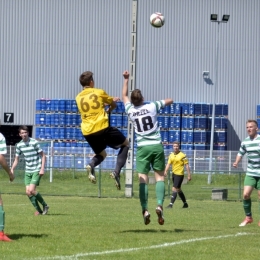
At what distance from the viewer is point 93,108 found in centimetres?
1269

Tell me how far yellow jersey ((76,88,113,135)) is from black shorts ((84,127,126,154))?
0.31ft

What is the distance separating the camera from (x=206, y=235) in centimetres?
1265

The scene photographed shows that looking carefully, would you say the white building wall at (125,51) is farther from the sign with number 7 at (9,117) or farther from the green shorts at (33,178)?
the green shorts at (33,178)

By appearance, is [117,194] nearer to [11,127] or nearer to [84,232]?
[84,232]

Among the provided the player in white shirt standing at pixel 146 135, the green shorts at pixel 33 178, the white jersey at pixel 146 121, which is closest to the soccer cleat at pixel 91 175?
the player in white shirt standing at pixel 146 135

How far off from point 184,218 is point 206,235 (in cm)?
450

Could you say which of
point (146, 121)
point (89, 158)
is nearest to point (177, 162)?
point (146, 121)

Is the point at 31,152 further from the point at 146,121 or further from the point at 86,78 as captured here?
the point at 146,121

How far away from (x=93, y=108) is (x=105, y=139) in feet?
1.94

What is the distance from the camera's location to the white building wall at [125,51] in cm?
4738

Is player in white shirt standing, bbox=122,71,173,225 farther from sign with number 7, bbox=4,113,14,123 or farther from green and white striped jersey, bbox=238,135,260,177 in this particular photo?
sign with number 7, bbox=4,113,14,123

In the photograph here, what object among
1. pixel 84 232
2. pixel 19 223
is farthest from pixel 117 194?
pixel 84 232

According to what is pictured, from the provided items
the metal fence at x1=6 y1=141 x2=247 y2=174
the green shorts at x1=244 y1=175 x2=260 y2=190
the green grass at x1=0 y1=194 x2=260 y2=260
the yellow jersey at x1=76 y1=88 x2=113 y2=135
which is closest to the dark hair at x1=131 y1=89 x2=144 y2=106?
the yellow jersey at x1=76 y1=88 x2=113 y2=135

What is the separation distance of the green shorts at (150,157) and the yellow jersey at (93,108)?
74 cm
